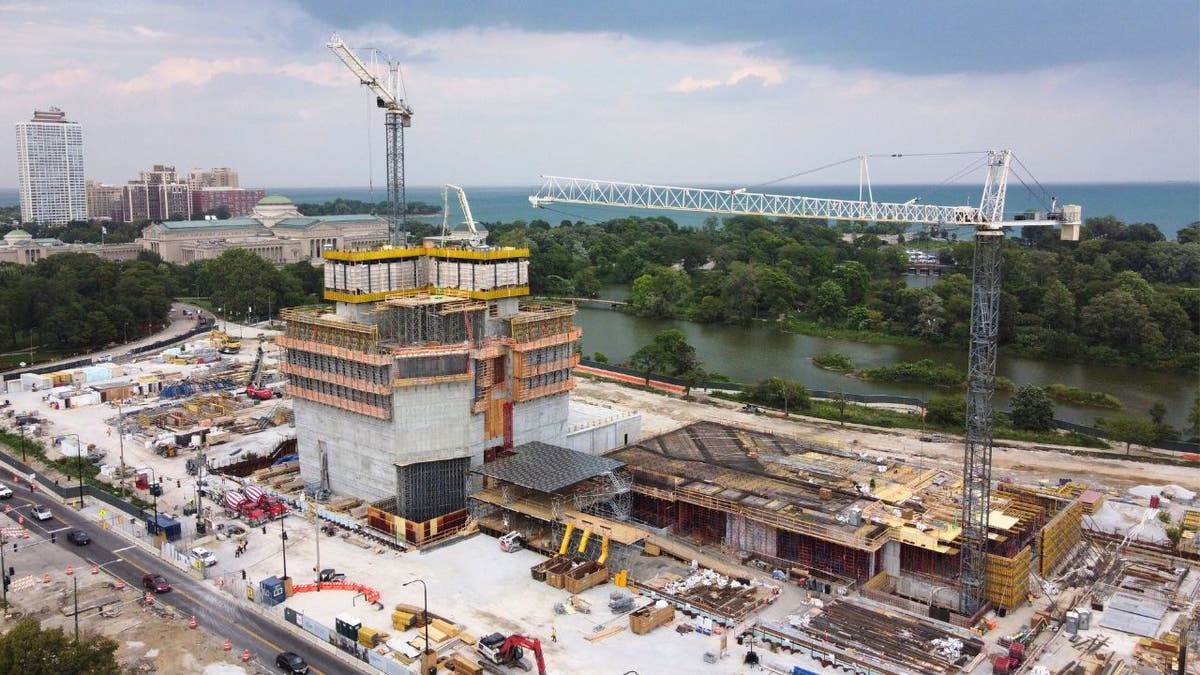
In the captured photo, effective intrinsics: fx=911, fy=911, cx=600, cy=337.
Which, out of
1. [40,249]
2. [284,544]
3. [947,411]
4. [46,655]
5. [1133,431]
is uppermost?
[40,249]

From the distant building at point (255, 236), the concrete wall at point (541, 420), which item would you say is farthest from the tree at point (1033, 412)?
the distant building at point (255, 236)

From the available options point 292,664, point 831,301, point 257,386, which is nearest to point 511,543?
point 292,664

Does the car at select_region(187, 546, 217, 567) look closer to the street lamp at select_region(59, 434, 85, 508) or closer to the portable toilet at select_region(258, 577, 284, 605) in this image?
the portable toilet at select_region(258, 577, 284, 605)

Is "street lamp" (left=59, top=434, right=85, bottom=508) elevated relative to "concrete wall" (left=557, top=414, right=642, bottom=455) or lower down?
lower down

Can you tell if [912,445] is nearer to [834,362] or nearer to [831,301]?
[834,362]

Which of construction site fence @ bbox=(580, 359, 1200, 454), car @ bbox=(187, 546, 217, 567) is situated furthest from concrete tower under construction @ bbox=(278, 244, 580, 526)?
construction site fence @ bbox=(580, 359, 1200, 454)

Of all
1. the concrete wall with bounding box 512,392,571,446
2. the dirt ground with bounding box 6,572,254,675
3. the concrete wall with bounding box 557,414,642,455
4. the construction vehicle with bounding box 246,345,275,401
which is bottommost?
the dirt ground with bounding box 6,572,254,675
